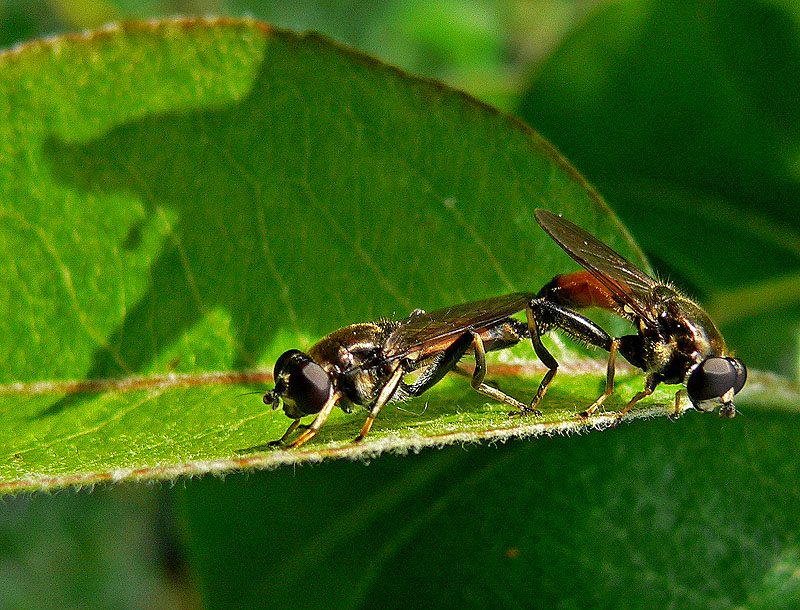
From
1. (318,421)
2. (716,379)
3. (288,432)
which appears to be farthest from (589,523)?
(288,432)

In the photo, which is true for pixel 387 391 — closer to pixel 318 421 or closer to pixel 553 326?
pixel 318 421

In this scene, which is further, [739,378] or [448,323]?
[448,323]

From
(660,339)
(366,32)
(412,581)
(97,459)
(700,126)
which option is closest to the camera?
(97,459)

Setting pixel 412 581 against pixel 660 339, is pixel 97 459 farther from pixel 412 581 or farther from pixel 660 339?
pixel 660 339

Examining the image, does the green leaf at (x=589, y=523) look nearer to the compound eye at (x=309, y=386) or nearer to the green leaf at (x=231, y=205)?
the green leaf at (x=231, y=205)

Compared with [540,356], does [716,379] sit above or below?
above

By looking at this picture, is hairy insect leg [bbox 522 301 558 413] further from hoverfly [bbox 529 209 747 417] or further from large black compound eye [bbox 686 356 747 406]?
large black compound eye [bbox 686 356 747 406]

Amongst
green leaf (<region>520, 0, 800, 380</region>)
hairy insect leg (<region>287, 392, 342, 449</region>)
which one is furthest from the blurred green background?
hairy insect leg (<region>287, 392, 342, 449</region>)

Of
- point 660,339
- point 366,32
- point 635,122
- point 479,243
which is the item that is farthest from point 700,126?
point 366,32

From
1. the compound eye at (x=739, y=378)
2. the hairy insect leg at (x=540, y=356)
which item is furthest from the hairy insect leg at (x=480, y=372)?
the compound eye at (x=739, y=378)
